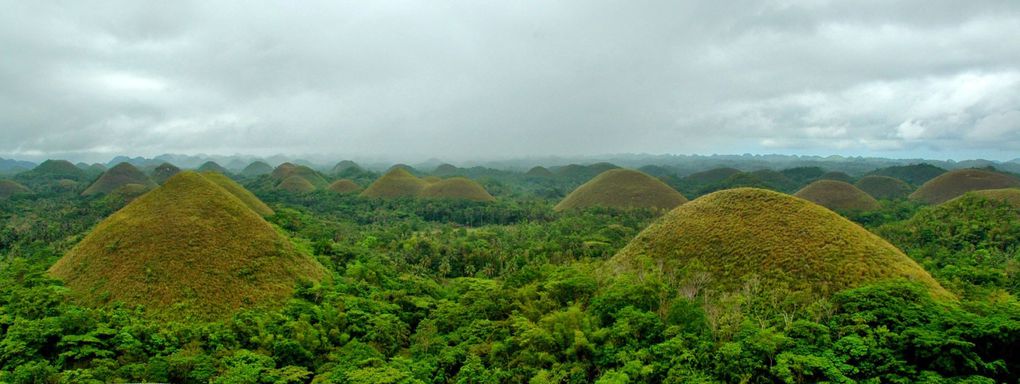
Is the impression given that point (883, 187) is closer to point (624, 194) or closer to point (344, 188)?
point (624, 194)

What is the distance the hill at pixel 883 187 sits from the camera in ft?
261

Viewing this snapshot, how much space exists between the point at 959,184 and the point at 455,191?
72.1 m

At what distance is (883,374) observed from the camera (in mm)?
12547

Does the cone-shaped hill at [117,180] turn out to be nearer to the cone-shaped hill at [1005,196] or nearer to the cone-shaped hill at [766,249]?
the cone-shaped hill at [766,249]

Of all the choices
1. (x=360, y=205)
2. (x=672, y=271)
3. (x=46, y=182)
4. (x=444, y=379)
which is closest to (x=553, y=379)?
(x=444, y=379)

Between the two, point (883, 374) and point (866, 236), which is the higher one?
point (866, 236)

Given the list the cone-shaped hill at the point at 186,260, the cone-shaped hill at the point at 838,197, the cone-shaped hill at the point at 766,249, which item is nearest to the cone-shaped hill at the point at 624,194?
the cone-shaped hill at the point at 838,197

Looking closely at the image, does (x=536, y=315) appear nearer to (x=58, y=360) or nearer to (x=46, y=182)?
(x=58, y=360)

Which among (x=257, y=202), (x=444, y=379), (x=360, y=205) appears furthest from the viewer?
(x=360, y=205)

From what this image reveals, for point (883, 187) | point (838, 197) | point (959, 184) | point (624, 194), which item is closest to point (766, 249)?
point (624, 194)

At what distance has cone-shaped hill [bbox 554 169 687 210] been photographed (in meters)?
60.6

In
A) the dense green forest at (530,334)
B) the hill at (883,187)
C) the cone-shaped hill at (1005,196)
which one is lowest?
the dense green forest at (530,334)

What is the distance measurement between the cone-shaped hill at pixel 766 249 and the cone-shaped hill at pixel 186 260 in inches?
722

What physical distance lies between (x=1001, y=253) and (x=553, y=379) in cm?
3541
